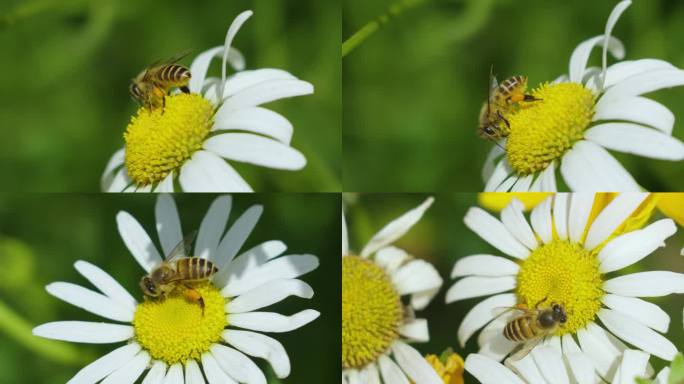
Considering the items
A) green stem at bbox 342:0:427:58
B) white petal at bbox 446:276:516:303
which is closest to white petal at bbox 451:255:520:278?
white petal at bbox 446:276:516:303

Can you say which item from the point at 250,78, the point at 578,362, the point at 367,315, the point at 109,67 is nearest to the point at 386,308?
the point at 367,315

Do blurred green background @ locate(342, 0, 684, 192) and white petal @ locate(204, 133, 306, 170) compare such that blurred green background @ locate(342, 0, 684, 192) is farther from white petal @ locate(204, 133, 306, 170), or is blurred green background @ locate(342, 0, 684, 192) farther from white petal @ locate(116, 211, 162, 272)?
white petal @ locate(116, 211, 162, 272)

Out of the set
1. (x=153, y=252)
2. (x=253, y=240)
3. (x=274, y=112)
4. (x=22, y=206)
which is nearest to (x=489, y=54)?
(x=274, y=112)

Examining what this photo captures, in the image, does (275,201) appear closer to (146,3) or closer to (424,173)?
→ (424,173)

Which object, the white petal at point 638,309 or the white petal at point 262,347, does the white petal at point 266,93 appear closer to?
the white petal at point 262,347

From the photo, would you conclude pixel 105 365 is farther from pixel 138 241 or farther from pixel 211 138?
pixel 211 138
